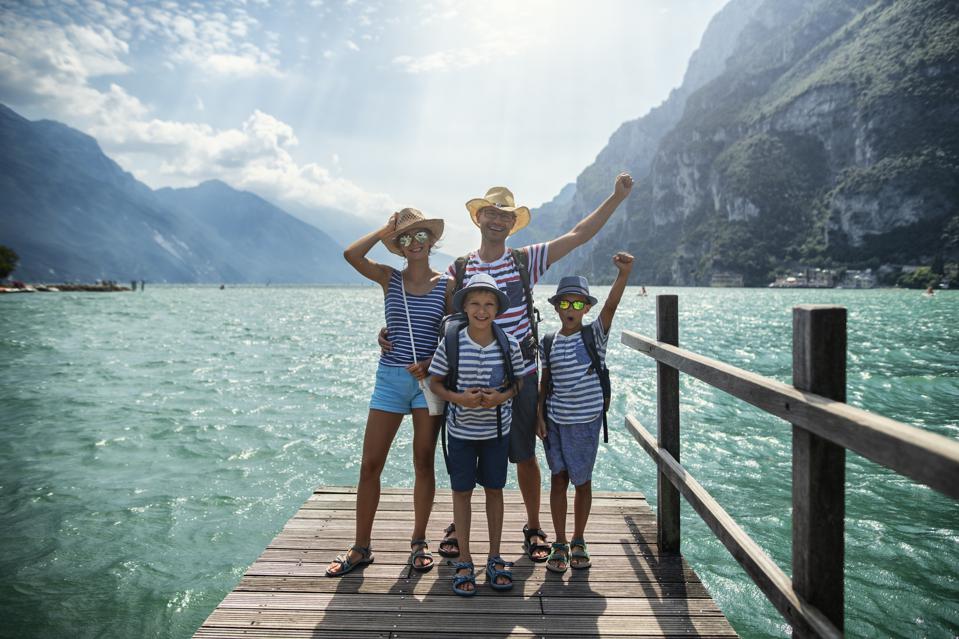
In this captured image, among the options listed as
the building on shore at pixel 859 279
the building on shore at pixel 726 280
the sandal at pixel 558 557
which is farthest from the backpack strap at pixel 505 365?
the building on shore at pixel 726 280

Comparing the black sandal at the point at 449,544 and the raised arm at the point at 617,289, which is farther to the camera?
the black sandal at the point at 449,544

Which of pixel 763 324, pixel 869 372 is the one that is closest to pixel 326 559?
pixel 869 372

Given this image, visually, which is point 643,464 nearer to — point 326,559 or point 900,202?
point 326,559

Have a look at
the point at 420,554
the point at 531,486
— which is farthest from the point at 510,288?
the point at 420,554

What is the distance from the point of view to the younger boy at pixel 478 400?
3525mm

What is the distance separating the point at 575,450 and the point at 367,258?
83.9 inches

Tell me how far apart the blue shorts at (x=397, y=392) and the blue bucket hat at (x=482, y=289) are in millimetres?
686

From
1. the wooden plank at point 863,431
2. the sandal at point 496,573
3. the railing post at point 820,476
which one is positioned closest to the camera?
the wooden plank at point 863,431

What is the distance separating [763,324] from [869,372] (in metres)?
22.4

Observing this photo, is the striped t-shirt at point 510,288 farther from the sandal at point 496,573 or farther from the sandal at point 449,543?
the sandal at point 449,543

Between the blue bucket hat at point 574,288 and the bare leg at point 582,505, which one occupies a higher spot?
the blue bucket hat at point 574,288

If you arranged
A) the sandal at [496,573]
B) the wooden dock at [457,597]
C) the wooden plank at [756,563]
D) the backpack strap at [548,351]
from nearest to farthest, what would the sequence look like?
the wooden plank at [756,563], the wooden dock at [457,597], the sandal at [496,573], the backpack strap at [548,351]

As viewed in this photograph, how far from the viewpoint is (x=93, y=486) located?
884 cm

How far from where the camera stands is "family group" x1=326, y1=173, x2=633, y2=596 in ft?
11.8
